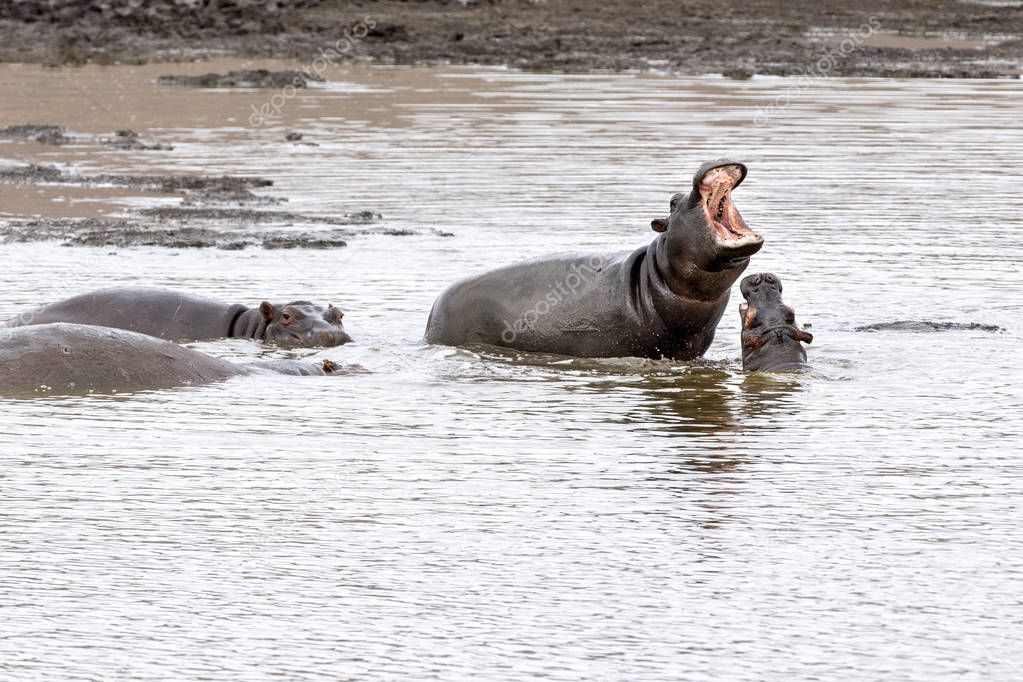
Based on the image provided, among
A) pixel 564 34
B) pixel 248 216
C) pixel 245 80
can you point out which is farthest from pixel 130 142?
pixel 564 34

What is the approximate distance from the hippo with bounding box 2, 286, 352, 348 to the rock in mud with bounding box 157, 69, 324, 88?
16.9 meters

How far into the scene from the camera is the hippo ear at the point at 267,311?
31.5ft

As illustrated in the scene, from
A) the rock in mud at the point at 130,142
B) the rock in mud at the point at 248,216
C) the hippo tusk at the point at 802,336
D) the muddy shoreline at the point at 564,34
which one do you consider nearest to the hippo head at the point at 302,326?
the hippo tusk at the point at 802,336

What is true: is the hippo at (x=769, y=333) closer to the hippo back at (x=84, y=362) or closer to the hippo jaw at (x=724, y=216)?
the hippo jaw at (x=724, y=216)

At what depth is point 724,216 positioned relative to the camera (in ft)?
27.8

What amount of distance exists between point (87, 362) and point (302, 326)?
5.96 feet

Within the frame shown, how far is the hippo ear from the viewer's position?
961cm

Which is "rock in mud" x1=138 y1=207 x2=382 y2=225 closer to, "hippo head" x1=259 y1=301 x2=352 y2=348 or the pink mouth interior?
"hippo head" x1=259 y1=301 x2=352 y2=348

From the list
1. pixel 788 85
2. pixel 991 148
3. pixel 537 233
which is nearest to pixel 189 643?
pixel 537 233

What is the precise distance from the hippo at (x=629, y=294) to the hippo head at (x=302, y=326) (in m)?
0.49

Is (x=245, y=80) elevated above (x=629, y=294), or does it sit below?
above

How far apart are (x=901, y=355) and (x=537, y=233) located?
463 cm

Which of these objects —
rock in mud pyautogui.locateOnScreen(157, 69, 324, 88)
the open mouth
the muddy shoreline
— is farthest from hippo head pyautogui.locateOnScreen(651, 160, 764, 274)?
the muddy shoreline

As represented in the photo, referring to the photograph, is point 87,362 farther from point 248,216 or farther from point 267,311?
point 248,216
